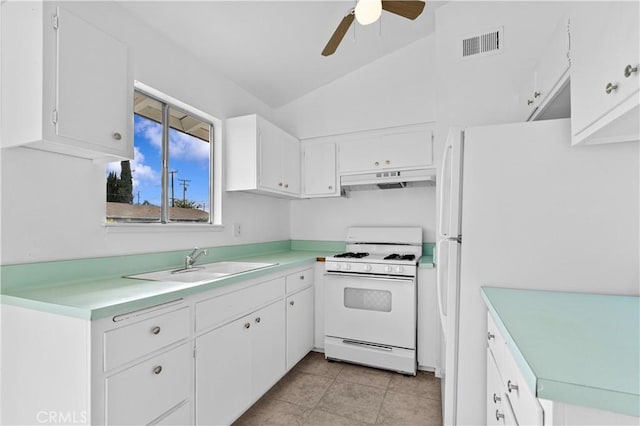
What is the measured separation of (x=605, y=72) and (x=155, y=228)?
2327 millimetres

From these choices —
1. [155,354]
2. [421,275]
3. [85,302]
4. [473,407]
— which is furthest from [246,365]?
[421,275]

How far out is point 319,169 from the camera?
3367 mm

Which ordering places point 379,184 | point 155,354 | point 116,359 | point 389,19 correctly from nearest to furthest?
1. point 116,359
2. point 155,354
3. point 389,19
4. point 379,184

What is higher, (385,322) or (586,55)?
Answer: (586,55)

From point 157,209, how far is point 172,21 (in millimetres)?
1251

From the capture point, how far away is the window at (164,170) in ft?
6.52

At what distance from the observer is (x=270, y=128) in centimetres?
290

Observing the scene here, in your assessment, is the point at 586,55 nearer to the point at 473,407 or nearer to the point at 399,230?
the point at 473,407

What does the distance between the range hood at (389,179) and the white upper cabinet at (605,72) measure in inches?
65.3

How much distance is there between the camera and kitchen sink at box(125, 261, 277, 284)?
1.95 meters

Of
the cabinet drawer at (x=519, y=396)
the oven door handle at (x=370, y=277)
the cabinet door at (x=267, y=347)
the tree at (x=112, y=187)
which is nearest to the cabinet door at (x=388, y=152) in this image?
the oven door handle at (x=370, y=277)

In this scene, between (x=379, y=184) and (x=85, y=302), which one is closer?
(x=85, y=302)

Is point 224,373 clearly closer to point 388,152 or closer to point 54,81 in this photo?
point 54,81

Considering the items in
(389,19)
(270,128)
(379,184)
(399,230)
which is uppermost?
(389,19)
